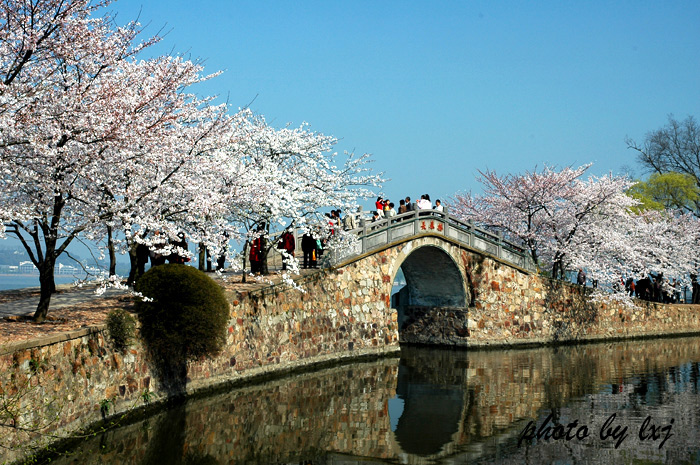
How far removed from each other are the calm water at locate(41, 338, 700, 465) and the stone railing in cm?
461

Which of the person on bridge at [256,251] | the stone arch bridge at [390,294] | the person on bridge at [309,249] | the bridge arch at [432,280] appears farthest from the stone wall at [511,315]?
the person on bridge at [256,251]

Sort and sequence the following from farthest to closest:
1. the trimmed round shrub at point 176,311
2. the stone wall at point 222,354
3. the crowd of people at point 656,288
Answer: the crowd of people at point 656,288 < the trimmed round shrub at point 176,311 < the stone wall at point 222,354

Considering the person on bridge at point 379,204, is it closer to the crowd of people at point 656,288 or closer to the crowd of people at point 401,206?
the crowd of people at point 401,206

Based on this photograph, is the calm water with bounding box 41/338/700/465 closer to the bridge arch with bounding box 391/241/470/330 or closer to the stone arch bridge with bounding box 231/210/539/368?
the stone arch bridge with bounding box 231/210/539/368

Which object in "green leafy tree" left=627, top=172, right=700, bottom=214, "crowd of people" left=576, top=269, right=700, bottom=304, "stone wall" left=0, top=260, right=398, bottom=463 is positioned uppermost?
"green leafy tree" left=627, top=172, right=700, bottom=214

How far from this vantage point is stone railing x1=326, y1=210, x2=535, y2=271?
2619cm

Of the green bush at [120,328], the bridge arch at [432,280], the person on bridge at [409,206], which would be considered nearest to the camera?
the green bush at [120,328]

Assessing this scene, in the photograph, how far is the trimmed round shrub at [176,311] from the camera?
16.7 m

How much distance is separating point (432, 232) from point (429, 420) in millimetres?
13316

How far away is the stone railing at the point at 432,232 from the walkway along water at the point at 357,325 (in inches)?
7.2

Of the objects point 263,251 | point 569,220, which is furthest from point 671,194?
point 263,251

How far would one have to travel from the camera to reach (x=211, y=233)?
19188 mm

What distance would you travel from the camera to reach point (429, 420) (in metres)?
16.4

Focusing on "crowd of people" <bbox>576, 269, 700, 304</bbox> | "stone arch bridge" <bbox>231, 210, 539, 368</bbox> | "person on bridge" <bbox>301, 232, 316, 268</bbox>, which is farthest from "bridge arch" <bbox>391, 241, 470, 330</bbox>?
"crowd of people" <bbox>576, 269, 700, 304</bbox>
